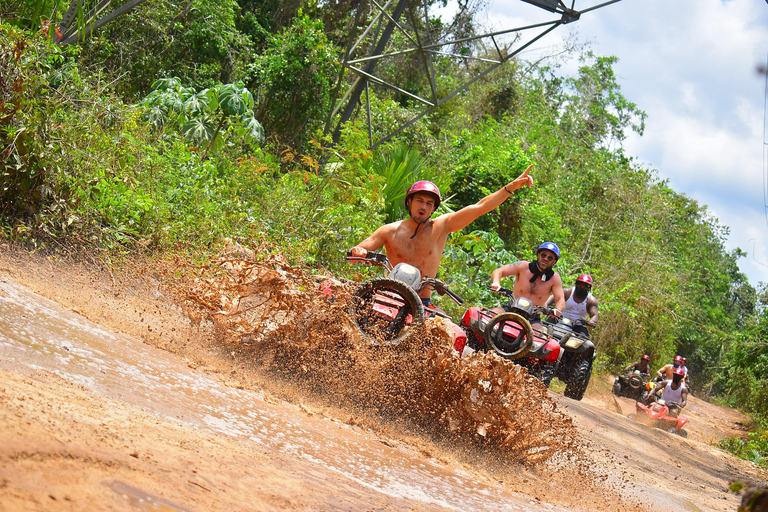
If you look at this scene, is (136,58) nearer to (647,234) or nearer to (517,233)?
(517,233)

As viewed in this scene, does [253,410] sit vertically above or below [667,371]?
below

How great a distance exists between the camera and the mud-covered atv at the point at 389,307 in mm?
5574

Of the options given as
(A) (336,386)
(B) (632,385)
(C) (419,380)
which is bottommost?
(A) (336,386)

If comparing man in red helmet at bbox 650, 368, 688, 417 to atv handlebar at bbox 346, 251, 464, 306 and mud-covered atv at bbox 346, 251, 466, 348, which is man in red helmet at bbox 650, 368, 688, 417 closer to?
atv handlebar at bbox 346, 251, 464, 306

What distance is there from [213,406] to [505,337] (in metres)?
3.67

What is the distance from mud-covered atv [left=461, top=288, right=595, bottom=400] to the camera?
7086 millimetres

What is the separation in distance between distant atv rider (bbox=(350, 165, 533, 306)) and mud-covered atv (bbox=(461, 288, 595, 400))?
3.30 feet

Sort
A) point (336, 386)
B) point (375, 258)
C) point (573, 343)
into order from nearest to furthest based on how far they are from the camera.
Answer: point (336, 386), point (375, 258), point (573, 343)

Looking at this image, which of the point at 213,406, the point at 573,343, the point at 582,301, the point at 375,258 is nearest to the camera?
the point at 213,406

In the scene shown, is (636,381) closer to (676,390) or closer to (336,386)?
(676,390)

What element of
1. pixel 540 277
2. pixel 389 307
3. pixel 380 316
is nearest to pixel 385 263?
pixel 389 307

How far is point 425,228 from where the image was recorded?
21.7 ft

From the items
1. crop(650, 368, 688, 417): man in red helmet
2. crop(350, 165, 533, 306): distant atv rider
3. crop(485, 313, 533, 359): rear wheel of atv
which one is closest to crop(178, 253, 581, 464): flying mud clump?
crop(350, 165, 533, 306): distant atv rider

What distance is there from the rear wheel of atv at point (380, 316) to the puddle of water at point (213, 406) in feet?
2.83
